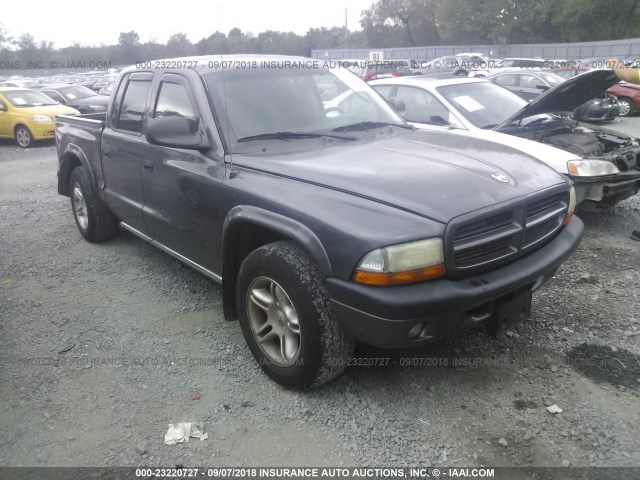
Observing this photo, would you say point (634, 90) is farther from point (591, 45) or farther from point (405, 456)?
point (591, 45)

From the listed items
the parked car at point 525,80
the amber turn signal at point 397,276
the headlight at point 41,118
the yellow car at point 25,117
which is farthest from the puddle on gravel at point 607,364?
the headlight at point 41,118

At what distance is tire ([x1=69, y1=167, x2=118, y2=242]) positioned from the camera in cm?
518

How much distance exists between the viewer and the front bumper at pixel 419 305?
7.74 feet

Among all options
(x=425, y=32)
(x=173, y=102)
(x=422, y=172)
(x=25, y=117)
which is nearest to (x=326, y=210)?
(x=422, y=172)

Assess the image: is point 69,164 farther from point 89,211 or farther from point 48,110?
point 48,110

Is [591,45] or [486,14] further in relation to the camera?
[486,14]

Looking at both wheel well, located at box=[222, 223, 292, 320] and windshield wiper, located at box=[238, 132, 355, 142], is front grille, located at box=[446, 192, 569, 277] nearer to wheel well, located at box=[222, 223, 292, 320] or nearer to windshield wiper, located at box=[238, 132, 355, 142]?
wheel well, located at box=[222, 223, 292, 320]

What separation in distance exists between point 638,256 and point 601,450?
297 centimetres

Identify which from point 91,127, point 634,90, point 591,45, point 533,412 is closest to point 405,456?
point 533,412

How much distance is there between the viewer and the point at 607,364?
3141 mm

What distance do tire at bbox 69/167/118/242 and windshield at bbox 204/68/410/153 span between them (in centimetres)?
237

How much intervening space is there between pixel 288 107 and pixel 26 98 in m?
13.5

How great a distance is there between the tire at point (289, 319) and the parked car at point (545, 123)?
11.5 feet

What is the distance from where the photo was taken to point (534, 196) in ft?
9.13
